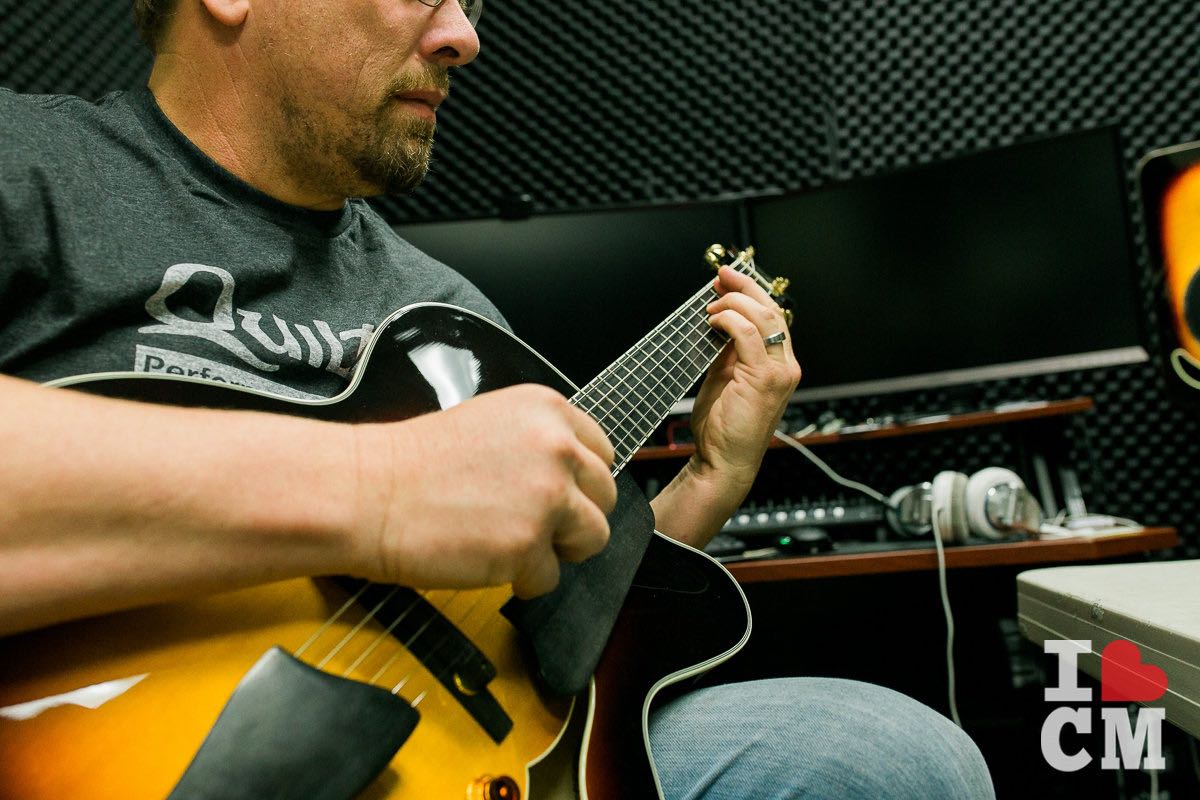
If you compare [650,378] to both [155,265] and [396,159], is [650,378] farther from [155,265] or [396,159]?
[155,265]

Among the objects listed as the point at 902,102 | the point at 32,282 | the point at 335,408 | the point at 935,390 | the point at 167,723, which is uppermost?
the point at 902,102

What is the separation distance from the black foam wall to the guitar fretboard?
1016 millimetres

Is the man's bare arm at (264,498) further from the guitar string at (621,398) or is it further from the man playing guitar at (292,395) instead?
the guitar string at (621,398)

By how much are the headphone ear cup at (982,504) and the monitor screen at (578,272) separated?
72 cm

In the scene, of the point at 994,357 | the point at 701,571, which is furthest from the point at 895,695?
the point at 994,357

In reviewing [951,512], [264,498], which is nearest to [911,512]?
[951,512]

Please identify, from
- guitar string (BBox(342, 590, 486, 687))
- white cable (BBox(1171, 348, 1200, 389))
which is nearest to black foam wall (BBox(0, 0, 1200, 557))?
white cable (BBox(1171, 348, 1200, 389))

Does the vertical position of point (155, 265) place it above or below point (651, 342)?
above

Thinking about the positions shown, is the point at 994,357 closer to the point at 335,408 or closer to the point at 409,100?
the point at 409,100

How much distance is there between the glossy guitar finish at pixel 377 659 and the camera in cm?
44

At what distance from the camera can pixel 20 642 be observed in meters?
0.45

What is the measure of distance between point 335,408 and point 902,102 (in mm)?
1992

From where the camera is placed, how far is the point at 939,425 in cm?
153

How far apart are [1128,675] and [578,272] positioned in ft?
4.21
